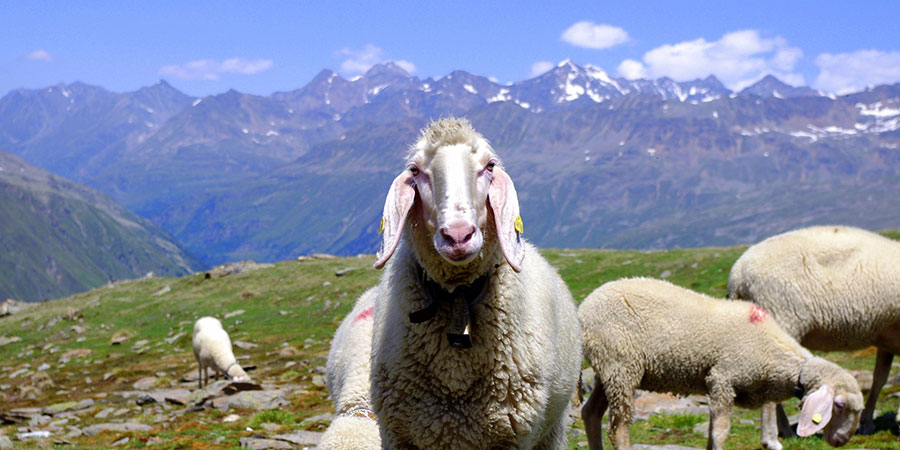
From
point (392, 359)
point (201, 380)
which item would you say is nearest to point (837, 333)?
point (392, 359)

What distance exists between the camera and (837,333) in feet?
A: 46.8

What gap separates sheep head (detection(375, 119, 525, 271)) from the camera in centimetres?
575

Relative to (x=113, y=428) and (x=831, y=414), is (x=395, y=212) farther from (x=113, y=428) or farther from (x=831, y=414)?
(x=113, y=428)

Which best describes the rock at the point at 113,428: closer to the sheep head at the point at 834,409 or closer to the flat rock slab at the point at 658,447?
the flat rock slab at the point at 658,447

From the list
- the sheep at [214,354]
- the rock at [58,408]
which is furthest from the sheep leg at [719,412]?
the rock at [58,408]

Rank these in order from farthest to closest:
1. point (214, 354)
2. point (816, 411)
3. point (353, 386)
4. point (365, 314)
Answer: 1. point (214, 354)
2. point (816, 411)
3. point (365, 314)
4. point (353, 386)

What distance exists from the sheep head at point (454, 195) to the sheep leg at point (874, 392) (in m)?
11.1

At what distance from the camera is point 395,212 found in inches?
243

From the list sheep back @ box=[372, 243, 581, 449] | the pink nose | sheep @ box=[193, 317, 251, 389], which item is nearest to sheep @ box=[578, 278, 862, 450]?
sheep back @ box=[372, 243, 581, 449]

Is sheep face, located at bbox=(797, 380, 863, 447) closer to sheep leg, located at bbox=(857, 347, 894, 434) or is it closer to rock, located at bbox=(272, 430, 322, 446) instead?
sheep leg, located at bbox=(857, 347, 894, 434)

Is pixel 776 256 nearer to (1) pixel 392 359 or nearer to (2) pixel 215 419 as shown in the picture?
(1) pixel 392 359

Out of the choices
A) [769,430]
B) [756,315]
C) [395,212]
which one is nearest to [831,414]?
[769,430]

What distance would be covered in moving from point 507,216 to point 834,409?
27.7 ft

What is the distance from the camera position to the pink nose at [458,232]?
555cm
